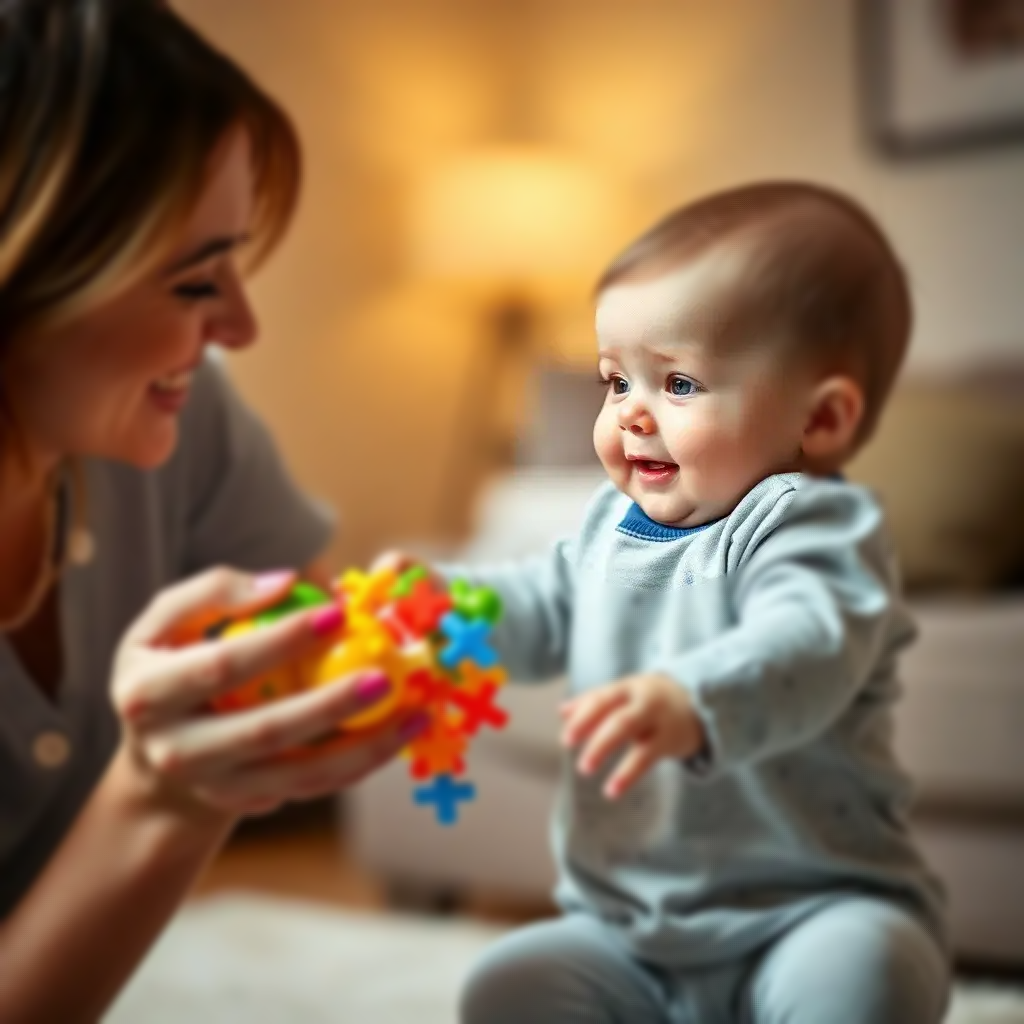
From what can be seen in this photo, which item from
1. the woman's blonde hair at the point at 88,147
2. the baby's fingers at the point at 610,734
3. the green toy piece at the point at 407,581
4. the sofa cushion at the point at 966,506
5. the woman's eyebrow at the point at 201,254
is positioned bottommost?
the sofa cushion at the point at 966,506

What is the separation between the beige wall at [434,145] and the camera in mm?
1454

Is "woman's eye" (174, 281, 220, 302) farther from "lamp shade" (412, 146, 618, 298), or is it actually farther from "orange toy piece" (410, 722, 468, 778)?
"lamp shade" (412, 146, 618, 298)

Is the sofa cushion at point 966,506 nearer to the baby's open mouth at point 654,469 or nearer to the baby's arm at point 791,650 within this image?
the baby's arm at point 791,650

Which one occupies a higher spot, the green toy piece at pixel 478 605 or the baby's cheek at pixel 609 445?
the baby's cheek at pixel 609 445

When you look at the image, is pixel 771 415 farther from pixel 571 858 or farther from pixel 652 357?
pixel 571 858

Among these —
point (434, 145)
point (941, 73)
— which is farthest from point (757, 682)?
point (941, 73)

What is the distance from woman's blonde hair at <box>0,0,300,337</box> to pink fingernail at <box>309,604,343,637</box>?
168 millimetres

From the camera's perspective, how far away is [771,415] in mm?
308

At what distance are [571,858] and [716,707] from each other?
14 centimetres

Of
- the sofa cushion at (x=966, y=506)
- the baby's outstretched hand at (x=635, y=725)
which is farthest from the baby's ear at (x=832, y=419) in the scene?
the sofa cushion at (x=966, y=506)

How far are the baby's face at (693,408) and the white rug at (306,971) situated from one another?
2.38ft

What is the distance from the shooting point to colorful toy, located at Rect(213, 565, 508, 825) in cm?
48

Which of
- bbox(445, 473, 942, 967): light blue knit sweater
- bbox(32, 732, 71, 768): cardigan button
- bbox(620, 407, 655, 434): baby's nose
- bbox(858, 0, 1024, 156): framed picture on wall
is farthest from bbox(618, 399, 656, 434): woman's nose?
bbox(858, 0, 1024, 156): framed picture on wall

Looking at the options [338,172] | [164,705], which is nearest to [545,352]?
[164,705]
